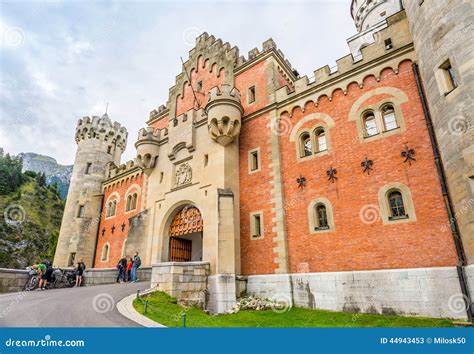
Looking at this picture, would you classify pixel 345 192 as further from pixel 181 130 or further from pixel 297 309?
pixel 181 130

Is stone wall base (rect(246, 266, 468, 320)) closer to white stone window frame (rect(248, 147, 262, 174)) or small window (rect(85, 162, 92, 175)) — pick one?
white stone window frame (rect(248, 147, 262, 174))

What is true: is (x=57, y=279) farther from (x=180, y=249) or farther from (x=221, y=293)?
(x=221, y=293)

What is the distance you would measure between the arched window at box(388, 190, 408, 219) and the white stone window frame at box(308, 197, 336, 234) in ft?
8.72

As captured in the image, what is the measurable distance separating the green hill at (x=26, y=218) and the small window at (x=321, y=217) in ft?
151

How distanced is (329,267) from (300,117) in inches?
347

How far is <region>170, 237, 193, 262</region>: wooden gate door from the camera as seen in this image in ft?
66.0

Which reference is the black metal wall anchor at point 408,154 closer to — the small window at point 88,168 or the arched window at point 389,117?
the arched window at point 389,117

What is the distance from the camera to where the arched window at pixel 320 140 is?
15945 millimetres

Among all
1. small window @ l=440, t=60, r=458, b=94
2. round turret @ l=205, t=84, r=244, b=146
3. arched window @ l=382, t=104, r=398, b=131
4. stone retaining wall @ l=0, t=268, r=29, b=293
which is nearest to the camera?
small window @ l=440, t=60, r=458, b=94

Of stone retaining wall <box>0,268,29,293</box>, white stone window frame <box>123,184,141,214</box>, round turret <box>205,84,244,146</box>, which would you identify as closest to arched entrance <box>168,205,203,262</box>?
round turret <box>205,84,244,146</box>

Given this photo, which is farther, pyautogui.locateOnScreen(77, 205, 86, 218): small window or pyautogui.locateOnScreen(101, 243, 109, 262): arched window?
pyautogui.locateOnScreen(77, 205, 86, 218): small window

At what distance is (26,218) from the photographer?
55250 mm

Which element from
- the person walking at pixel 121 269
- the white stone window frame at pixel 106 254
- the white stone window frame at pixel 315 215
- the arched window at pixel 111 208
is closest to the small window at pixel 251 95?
the white stone window frame at pixel 315 215

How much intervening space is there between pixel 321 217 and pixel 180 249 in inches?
430
